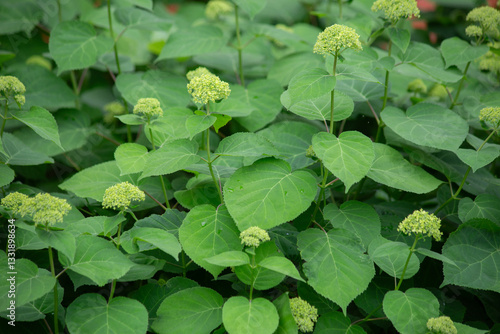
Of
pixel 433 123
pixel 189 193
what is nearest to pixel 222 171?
pixel 189 193

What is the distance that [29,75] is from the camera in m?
2.34

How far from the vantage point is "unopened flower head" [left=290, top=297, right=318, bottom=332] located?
1.32 metres

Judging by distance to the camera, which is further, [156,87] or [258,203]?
[156,87]

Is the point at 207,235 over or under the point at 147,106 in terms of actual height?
under

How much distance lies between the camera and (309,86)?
4.69 feet

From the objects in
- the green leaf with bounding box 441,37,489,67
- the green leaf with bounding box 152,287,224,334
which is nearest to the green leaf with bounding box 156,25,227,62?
the green leaf with bounding box 441,37,489,67

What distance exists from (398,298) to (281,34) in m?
1.72

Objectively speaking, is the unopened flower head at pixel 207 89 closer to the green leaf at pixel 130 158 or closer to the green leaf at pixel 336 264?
the green leaf at pixel 130 158

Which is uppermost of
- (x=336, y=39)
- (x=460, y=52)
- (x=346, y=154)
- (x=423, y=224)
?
(x=336, y=39)

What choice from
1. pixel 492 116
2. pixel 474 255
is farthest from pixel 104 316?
pixel 492 116

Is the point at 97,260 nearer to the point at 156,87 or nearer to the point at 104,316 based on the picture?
the point at 104,316

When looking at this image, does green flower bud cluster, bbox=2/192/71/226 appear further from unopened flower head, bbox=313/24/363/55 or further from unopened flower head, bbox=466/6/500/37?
unopened flower head, bbox=466/6/500/37

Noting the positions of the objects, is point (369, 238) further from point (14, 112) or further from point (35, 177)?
point (35, 177)

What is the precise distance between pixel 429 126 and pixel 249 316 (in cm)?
113
